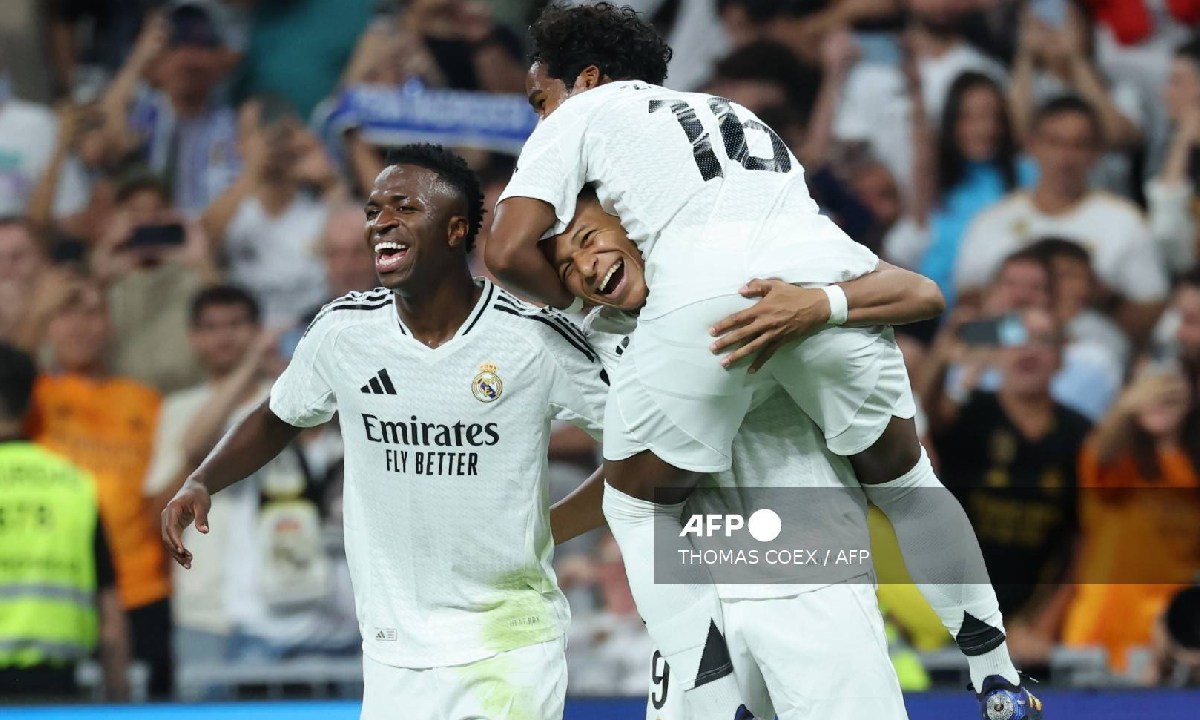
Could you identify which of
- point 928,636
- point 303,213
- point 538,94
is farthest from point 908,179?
point 538,94

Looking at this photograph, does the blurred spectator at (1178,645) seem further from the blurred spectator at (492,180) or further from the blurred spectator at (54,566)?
the blurred spectator at (54,566)

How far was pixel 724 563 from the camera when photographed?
357 centimetres

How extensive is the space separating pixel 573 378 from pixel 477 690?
2.42 ft

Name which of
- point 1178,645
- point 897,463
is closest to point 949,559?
point 897,463

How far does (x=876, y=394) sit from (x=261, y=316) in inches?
154

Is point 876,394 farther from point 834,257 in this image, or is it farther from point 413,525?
point 413,525

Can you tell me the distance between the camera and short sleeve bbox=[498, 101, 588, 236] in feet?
11.2

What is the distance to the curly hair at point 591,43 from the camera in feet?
12.2

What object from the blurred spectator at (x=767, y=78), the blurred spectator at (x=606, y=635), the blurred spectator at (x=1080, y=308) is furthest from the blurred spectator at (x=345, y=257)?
the blurred spectator at (x=1080, y=308)

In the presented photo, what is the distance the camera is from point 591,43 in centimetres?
372

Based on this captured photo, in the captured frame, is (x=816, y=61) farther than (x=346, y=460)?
Yes

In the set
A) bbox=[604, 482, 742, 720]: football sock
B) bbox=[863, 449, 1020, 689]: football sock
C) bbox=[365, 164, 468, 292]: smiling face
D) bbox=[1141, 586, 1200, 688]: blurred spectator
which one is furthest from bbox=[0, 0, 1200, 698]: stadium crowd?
bbox=[365, 164, 468, 292]: smiling face

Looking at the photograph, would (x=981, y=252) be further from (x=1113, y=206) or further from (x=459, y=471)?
(x=459, y=471)

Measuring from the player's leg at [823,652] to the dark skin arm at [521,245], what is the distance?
2.86 ft
